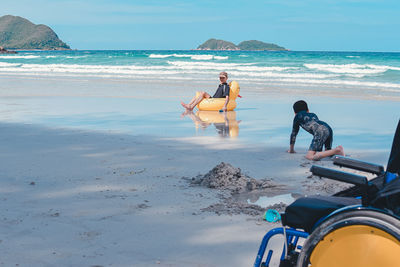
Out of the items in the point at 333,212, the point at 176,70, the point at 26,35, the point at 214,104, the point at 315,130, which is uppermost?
the point at 26,35

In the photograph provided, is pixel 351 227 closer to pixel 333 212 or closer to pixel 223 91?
pixel 333 212

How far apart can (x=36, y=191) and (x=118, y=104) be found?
830 cm

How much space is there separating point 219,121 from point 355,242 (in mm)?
8471

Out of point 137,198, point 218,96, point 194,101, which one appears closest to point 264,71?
point 218,96

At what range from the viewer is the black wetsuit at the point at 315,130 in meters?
7.08

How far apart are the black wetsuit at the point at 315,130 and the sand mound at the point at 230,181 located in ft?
5.95

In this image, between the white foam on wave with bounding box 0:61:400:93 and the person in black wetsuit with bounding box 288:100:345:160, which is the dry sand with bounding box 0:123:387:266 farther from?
the white foam on wave with bounding box 0:61:400:93

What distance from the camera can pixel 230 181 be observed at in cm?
535

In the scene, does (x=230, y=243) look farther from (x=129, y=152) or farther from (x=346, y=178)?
(x=129, y=152)

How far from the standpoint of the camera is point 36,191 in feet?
16.6

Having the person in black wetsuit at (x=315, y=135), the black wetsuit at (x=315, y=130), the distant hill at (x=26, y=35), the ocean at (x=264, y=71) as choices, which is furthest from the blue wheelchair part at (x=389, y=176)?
the distant hill at (x=26, y=35)

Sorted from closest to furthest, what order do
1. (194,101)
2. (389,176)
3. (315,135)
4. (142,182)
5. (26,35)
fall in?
(389,176)
(142,182)
(315,135)
(194,101)
(26,35)

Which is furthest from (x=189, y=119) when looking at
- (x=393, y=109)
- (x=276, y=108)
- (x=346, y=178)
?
(x=346, y=178)

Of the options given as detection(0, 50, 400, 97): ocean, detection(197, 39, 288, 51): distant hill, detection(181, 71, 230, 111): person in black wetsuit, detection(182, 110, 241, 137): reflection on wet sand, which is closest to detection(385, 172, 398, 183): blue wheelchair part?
detection(182, 110, 241, 137): reflection on wet sand
